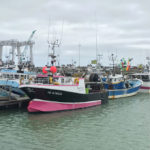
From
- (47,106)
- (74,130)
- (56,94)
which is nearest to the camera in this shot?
(74,130)

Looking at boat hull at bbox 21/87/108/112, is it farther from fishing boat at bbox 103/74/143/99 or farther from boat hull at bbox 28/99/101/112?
fishing boat at bbox 103/74/143/99

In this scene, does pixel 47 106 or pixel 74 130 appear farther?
pixel 47 106

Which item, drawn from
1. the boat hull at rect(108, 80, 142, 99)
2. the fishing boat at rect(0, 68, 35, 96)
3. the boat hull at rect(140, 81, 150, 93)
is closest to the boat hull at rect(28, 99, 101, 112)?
the fishing boat at rect(0, 68, 35, 96)

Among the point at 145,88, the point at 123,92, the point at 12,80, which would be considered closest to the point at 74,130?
the point at 12,80

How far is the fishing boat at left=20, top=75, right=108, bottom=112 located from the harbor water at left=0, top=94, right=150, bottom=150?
36.7 inches

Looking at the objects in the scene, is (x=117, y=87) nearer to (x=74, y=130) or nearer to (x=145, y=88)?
(x=145, y=88)

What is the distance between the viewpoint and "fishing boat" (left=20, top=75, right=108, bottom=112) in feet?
75.3

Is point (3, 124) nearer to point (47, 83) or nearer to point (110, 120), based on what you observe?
point (47, 83)

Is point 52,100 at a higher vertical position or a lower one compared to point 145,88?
higher

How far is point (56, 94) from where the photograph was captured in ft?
77.9

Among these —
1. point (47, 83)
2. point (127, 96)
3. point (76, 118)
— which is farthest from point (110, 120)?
point (127, 96)

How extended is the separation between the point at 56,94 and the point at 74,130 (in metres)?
6.87

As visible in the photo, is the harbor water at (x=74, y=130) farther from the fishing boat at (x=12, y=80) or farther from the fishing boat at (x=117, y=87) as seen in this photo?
the fishing boat at (x=117, y=87)

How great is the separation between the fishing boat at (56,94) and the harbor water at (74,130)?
3.06 feet
